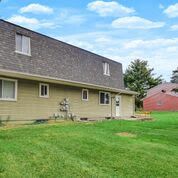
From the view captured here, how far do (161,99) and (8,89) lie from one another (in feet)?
151

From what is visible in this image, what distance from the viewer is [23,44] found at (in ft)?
61.7

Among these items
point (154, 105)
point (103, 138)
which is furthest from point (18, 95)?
point (154, 105)

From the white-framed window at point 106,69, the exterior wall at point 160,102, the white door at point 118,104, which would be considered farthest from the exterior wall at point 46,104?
the exterior wall at point 160,102

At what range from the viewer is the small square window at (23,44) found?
18.5 meters

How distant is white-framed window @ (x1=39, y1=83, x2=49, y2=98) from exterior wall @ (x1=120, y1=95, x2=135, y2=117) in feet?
35.8

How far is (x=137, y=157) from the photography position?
9.77 meters

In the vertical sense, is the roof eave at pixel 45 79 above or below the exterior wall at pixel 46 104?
above

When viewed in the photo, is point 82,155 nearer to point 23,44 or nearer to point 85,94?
point 23,44

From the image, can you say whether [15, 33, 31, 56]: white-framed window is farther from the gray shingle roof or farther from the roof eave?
A: the roof eave

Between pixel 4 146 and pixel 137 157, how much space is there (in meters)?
3.86

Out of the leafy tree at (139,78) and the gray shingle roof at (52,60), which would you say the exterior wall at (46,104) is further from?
the leafy tree at (139,78)

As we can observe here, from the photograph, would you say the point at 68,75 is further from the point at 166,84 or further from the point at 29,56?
the point at 166,84

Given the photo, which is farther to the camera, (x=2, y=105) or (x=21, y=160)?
(x=2, y=105)

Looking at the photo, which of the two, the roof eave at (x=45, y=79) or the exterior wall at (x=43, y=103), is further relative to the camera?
the exterior wall at (x=43, y=103)
